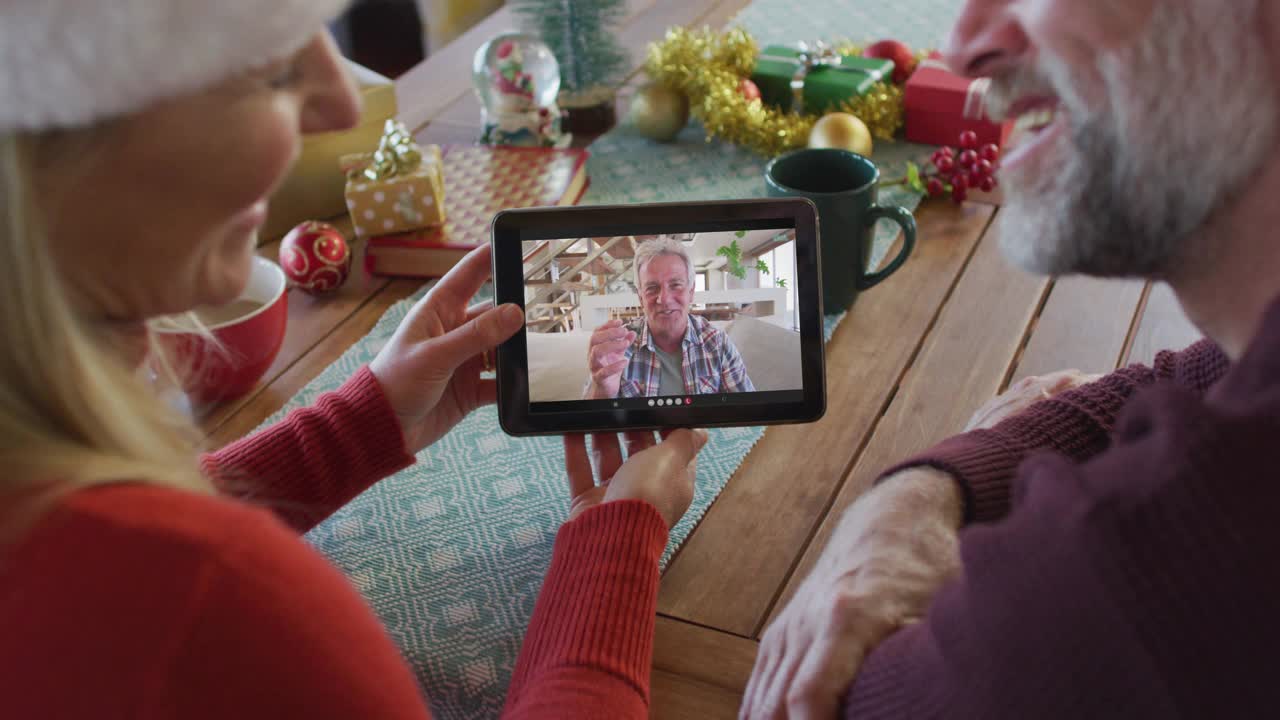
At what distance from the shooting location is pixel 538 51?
1.45 meters

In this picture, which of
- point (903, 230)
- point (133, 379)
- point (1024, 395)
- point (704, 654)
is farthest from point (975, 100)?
point (133, 379)

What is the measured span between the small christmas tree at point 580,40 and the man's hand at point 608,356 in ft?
2.49

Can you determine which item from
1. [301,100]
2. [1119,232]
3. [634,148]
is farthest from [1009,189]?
[634,148]

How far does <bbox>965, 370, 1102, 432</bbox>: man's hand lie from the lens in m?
0.89

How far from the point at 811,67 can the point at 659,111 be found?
23 centimetres

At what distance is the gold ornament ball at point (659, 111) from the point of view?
1.48 meters

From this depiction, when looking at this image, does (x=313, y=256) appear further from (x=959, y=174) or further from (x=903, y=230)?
(x=959, y=174)

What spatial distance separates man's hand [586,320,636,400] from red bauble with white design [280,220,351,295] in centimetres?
46

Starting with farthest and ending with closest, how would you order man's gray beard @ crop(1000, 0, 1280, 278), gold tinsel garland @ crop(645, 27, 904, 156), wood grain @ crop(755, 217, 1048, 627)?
gold tinsel garland @ crop(645, 27, 904, 156) < wood grain @ crop(755, 217, 1048, 627) < man's gray beard @ crop(1000, 0, 1280, 278)

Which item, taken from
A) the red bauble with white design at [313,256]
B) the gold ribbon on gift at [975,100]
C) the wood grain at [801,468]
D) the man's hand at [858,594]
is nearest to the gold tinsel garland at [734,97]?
the gold ribbon on gift at [975,100]

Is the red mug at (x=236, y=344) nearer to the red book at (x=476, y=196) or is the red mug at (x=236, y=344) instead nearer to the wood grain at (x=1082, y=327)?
the red book at (x=476, y=196)

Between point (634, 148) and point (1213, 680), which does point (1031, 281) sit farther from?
point (1213, 680)

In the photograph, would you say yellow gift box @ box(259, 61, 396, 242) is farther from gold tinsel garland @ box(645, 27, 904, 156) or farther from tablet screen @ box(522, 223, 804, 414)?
tablet screen @ box(522, 223, 804, 414)

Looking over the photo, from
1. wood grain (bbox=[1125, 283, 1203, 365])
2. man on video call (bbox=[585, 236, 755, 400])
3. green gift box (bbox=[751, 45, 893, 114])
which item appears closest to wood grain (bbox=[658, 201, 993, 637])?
man on video call (bbox=[585, 236, 755, 400])
